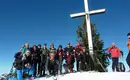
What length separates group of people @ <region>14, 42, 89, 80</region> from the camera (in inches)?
530

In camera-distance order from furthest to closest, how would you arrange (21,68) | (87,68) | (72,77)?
(87,68) < (21,68) < (72,77)

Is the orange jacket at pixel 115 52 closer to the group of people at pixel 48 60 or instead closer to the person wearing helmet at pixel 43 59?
the group of people at pixel 48 60

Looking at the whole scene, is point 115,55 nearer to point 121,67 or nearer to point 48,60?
point 121,67

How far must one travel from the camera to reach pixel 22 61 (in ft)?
43.7

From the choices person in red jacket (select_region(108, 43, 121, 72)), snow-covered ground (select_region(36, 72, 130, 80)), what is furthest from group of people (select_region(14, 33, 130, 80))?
snow-covered ground (select_region(36, 72, 130, 80))

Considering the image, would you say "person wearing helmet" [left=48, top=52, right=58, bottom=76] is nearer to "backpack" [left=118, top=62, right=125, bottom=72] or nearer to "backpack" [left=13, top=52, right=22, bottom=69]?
"backpack" [left=13, top=52, right=22, bottom=69]

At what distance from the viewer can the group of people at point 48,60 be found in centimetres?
1345

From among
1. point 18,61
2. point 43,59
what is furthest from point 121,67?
point 18,61

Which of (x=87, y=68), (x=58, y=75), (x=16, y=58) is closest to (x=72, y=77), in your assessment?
(x=58, y=75)

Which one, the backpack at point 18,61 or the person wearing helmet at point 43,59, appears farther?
the person wearing helmet at point 43,59

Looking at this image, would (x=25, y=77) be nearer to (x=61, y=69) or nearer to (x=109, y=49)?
(x=61, y=69)

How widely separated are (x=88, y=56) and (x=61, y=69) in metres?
1.58

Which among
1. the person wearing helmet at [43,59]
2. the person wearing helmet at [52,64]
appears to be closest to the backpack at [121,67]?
the person wearing helmet at [52,64]

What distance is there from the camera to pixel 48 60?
13.8 m
